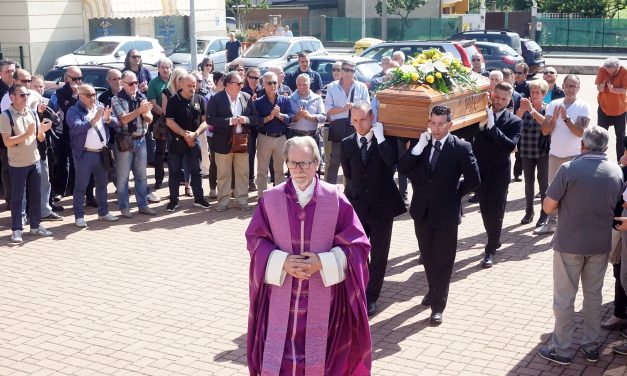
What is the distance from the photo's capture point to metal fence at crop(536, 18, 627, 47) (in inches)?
1809

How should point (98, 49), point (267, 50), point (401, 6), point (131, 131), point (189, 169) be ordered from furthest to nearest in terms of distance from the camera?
point (401, 6) → point (98, 49) → point (267, 50) → point (189, 169) → point (131, 131)

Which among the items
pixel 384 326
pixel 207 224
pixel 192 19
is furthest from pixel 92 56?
pixel 384 326

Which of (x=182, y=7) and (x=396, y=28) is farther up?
(x=182, y=7)

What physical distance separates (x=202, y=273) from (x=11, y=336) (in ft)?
7.65

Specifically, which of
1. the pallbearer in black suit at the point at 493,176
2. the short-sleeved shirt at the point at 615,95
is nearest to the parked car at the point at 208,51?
the short-sleeved shirt at the point at 615,95

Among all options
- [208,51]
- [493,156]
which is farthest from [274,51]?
[493,156]

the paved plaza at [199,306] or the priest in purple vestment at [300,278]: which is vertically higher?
the priest in purple vestment at [300,278]

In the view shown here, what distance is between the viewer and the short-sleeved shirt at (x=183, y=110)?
480 inches

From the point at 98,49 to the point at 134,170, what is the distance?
1637cm

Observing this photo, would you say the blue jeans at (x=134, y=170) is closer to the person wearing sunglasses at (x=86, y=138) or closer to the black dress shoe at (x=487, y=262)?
the person wearing sunglasses at (x=86, y=138)

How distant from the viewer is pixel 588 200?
6.77 m

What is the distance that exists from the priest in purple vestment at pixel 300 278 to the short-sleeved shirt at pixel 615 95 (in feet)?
30.9

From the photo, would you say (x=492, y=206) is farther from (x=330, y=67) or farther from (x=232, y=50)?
(x=232, y=50)

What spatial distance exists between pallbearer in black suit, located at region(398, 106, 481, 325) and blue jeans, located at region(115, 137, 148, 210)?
5.17m
